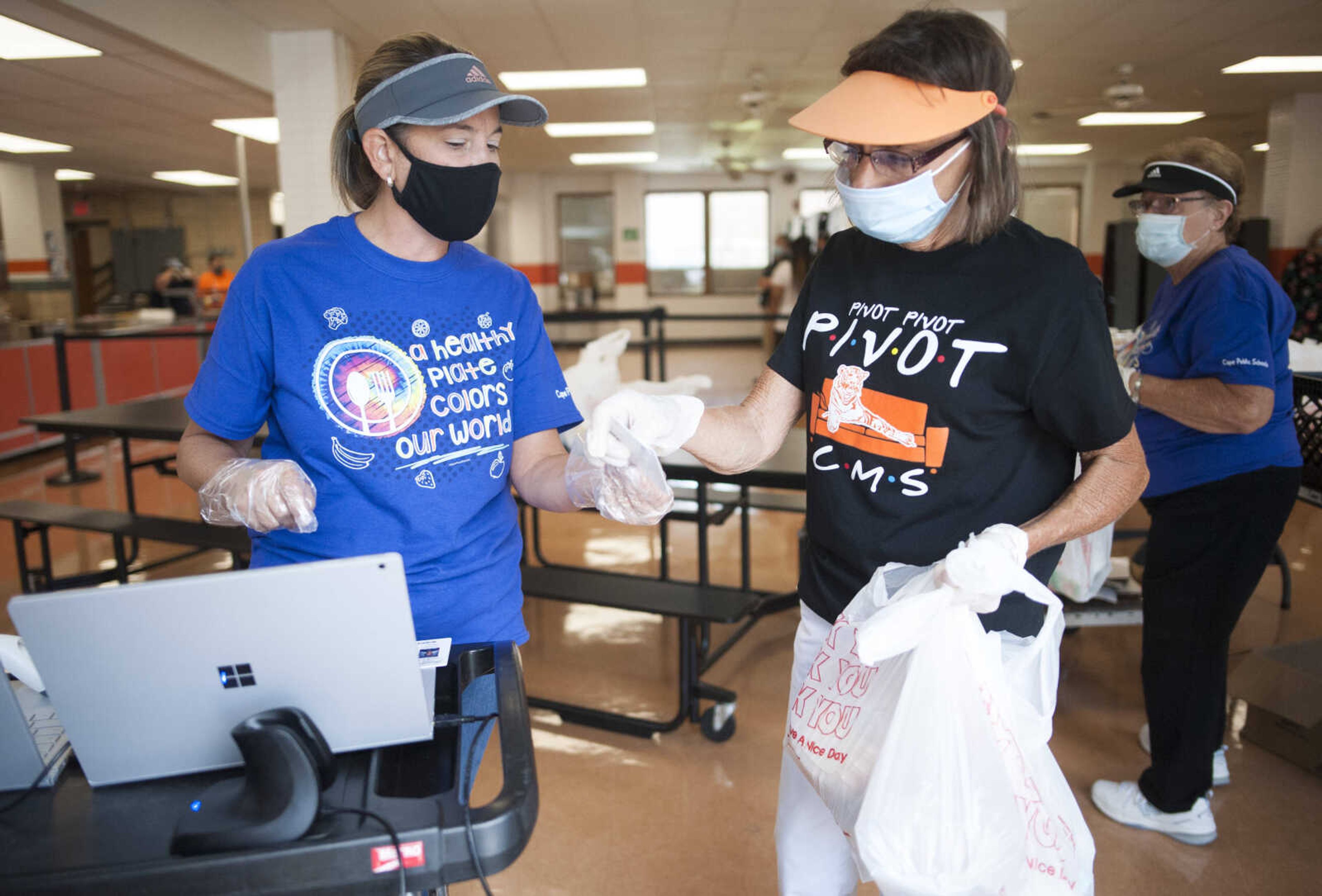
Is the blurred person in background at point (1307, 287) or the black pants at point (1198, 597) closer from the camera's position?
the black pants at point (1198, 597)

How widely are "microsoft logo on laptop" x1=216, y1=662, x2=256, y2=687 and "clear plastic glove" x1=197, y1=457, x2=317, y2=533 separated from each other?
0.93 ft

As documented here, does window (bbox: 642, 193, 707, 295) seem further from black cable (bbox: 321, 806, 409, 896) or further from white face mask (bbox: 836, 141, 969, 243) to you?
black cable (bbox: 321, 806, 409, 896)

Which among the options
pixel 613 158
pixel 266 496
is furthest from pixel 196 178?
pixel 266 496

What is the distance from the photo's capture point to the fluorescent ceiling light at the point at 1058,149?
38.5 ft

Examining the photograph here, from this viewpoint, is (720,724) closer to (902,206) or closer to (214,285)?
(902,206)

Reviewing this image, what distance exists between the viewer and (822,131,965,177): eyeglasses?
3.76 feet

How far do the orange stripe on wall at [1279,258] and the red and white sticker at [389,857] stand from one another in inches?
392

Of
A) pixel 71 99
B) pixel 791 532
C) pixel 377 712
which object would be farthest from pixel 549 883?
pixel 71 99

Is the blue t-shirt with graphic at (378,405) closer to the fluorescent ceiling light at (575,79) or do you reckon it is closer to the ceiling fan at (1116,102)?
the fluorescent ceiling light at (575,79)

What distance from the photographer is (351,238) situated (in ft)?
4.12

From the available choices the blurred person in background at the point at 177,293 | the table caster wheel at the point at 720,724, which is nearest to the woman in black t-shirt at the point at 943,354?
the table caster wheel at the point at 720,724

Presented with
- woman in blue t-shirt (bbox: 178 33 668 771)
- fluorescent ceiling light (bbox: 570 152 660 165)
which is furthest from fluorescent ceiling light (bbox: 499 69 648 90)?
woman in blue t-shirt (bbox: 178 33 668 771)

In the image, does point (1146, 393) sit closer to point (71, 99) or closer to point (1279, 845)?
point (1279, 845)

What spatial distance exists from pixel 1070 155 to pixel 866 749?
46.8 feet
